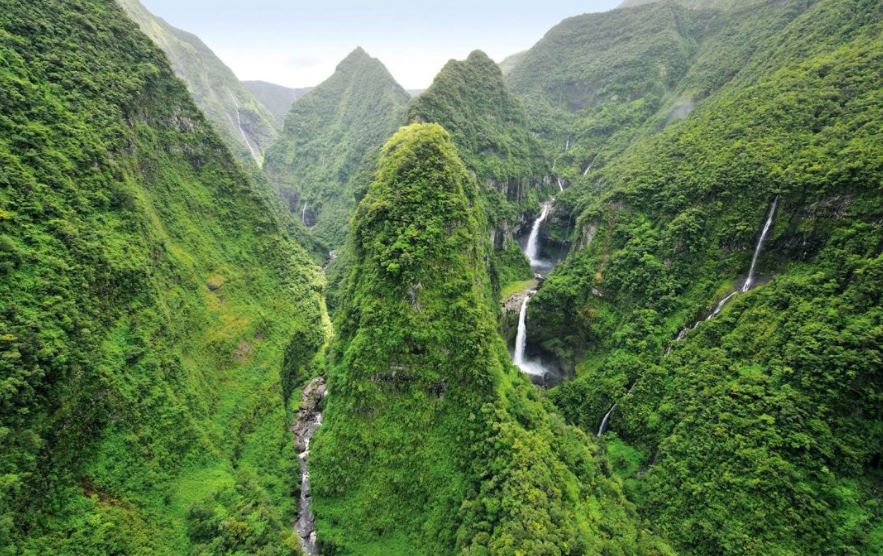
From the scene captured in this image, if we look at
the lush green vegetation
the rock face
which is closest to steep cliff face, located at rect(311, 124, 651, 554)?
the rock face

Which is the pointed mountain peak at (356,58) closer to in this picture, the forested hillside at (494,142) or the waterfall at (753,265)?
the forested hillside at (494,142)

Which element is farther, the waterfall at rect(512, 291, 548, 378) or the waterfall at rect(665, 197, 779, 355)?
the waterfall at rect(512, 291, 548, 378)

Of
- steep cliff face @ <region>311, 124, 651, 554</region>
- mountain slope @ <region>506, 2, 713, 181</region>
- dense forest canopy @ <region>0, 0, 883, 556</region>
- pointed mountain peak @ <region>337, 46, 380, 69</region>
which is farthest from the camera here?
pointed mountain peak @ <region>337, 46, 380, 69</region>

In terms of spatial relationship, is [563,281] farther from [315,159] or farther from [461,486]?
[315,159]

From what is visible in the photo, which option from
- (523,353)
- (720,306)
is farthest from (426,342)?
(720,306)

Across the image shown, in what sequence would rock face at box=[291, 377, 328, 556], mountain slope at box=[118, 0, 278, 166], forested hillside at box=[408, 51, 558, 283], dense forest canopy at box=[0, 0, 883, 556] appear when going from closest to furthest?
dense forest canopy at box=[0, 0, 883, 556]
rock face at box=[291, 377, 328, 556]
forested hillside at box=[408, 51, 558, 283]
mountain slope at box=[118, 0, 278, 166]

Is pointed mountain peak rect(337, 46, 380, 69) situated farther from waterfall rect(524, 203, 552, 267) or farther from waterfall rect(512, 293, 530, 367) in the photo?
waterfall rect(512, 293, 530, 367)

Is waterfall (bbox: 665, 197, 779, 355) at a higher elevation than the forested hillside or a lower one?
lower
